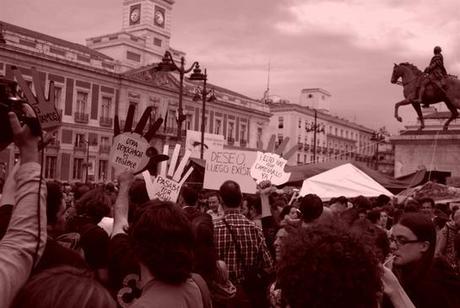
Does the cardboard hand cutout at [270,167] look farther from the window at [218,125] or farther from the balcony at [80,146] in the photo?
the window at [218,125]

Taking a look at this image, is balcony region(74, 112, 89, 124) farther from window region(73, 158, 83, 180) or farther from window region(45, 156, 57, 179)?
window region(45, 156, 57, 179)

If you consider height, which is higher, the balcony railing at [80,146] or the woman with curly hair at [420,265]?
the balcony railing at [80,146]

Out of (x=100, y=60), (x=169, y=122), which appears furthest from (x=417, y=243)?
(x=169, y=122)

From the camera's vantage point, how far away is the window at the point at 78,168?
45.0 meters

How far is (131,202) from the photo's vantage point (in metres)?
4.71

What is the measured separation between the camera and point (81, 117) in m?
46.7

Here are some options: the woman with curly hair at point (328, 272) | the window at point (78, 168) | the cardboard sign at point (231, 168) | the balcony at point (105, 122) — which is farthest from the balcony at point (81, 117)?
the woman with curly hair at point (328, 272)

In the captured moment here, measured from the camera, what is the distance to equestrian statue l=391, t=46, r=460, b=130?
53.8 feet

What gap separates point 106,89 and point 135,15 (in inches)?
615

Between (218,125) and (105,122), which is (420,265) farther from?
(218,125)

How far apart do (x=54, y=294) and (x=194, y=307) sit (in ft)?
3.48

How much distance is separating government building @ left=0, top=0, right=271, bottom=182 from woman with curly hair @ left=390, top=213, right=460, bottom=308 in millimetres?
34401

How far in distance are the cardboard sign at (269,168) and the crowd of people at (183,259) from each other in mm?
4760

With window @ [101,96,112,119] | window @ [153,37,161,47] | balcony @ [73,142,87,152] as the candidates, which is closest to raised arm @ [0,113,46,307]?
balcony @ [73,142,87,152]
